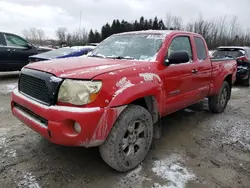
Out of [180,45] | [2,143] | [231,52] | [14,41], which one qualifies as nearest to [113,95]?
[180,45]

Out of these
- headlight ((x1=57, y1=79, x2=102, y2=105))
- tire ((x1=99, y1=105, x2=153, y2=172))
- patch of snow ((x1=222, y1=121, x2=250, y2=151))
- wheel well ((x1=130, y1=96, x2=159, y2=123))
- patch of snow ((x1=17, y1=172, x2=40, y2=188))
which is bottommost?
patch of snow ((x1=222, y1=121, x2=250, y2=151))

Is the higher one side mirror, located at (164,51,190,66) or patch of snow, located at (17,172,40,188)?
side mirror, located at (164,51,190,66)

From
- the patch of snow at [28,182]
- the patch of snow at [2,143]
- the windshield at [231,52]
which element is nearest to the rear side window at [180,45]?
the patch of snow at [28,182]

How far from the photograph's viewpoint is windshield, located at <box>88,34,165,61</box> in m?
3.51

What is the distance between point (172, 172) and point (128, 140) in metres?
0.67

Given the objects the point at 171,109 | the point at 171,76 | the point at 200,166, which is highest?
the point at 171,76

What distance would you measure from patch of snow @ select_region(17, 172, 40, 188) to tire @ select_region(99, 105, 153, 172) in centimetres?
79

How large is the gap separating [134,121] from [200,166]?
1.08 meters

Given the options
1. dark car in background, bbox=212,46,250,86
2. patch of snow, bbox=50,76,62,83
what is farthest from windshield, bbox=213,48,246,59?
patch of snow, bbox=50,76,62,83

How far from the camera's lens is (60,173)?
2.84 m

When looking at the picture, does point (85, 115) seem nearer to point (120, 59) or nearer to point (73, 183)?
point (73, 183)

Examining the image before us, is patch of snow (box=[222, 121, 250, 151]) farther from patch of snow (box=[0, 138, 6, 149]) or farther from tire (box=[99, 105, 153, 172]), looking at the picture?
patch of snow (box=[0, 138, 6, 149])

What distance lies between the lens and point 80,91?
247 cm

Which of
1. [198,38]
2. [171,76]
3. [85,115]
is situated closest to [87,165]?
[85,115]
